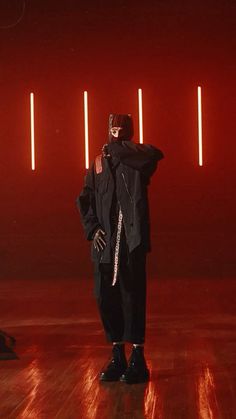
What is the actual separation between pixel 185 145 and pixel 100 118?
1.00 metres

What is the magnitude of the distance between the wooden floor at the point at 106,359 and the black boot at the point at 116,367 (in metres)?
0.05

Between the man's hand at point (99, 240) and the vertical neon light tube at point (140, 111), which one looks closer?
the man's hand at point (99, 240)

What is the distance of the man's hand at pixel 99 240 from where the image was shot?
323 cm

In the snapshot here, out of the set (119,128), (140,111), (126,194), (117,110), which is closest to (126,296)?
(126,194)

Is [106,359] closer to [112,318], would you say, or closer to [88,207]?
[112,318]

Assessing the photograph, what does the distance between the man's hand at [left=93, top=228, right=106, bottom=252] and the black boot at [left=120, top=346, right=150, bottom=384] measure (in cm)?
44

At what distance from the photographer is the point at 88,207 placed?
132 inches

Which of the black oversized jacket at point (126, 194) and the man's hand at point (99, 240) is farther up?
the black oversized jacket at point (126, 194)

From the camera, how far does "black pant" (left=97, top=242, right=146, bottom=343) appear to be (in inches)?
126

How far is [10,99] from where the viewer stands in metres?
8.95

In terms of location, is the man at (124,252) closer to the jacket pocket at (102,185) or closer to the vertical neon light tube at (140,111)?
the jacket pocket at (102,185)

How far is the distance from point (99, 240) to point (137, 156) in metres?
0.38

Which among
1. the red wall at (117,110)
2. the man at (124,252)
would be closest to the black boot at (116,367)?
the man at (124,252)

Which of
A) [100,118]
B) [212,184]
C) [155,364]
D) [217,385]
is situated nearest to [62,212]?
[100,118]
